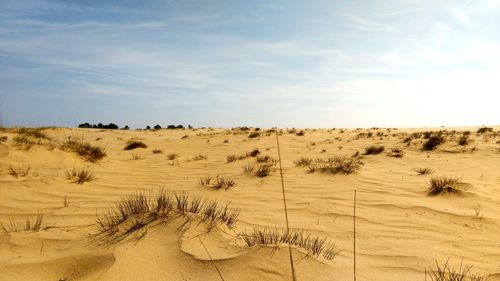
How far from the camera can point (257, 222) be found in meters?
4.16

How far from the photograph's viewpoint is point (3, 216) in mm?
4129

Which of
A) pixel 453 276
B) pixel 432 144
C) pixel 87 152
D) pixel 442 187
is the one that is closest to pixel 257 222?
pixel 453 276

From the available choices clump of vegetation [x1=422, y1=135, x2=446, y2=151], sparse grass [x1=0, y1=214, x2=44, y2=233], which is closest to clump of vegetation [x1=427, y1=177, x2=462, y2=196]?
sparse grass [x1=0, y1=214, x2=44, y2=233]

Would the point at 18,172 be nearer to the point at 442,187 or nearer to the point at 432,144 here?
the point at 442,187

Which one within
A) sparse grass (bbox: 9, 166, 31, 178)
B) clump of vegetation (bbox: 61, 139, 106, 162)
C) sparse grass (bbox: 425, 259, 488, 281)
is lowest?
sparse grass (bbox: 425, 259, 488, 281)

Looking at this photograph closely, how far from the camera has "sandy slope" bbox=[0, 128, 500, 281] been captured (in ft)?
8.22

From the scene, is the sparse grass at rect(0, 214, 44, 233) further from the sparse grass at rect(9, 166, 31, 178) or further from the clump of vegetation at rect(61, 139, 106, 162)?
the clump of vegetation at rect(61, 139, 106, 162)

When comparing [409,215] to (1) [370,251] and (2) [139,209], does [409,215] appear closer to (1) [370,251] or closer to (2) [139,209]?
(1) [370,251]

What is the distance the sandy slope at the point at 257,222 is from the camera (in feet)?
8.22

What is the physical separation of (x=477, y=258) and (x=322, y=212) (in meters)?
1.80

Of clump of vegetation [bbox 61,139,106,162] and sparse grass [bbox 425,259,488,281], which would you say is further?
clump of vegetation [bbox 61,139,106,162]

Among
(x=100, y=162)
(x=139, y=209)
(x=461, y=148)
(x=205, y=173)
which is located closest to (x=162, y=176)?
(x=205, y=173)

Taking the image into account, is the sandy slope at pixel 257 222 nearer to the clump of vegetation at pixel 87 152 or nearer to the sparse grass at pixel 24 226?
the sparse grass at pixel 24 226

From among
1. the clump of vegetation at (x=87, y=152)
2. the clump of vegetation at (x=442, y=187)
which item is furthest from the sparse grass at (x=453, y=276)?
the clump of vegetation at (x=87, y=152)
